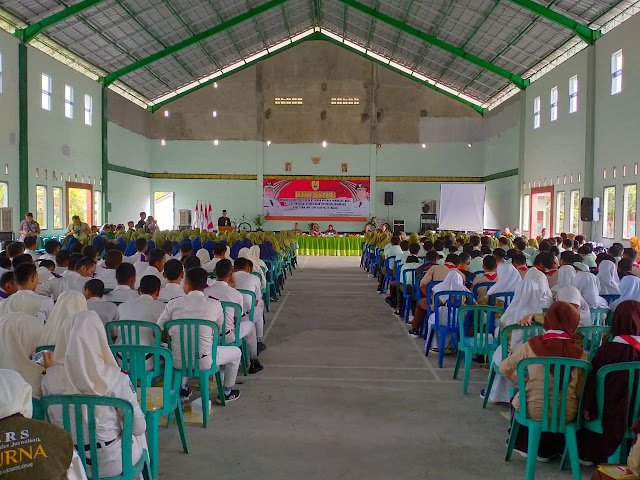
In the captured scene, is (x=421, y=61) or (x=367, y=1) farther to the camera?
(x=421, y=61)

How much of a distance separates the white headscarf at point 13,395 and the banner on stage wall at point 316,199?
23789 millimetres

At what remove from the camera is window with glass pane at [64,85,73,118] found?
57.5 feet

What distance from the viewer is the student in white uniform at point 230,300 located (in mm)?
5305

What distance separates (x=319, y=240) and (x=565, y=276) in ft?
48.0

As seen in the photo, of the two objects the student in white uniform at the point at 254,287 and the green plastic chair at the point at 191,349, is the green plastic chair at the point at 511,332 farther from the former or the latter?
the student in white uniform at the point at 254,287

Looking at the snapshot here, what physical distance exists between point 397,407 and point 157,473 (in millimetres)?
2074

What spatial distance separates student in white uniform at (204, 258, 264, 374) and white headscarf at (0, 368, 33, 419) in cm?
329

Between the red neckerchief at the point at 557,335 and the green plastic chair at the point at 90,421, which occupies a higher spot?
the red neckerchief at the point at 557,335

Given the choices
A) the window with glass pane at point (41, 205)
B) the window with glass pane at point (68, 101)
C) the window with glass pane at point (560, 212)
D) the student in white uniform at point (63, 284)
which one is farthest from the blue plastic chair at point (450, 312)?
the window with glass pane at point (68, 101)

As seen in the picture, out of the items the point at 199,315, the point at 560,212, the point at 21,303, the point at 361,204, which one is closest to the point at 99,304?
the point at 21,303

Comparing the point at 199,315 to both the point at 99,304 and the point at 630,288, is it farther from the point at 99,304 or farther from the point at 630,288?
the point at 630,288

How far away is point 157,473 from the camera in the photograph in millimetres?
3527

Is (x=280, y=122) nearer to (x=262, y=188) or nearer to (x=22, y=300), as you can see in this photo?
(x=262, y=188)

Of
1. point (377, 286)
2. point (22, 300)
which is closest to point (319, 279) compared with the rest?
point (377, 286)
